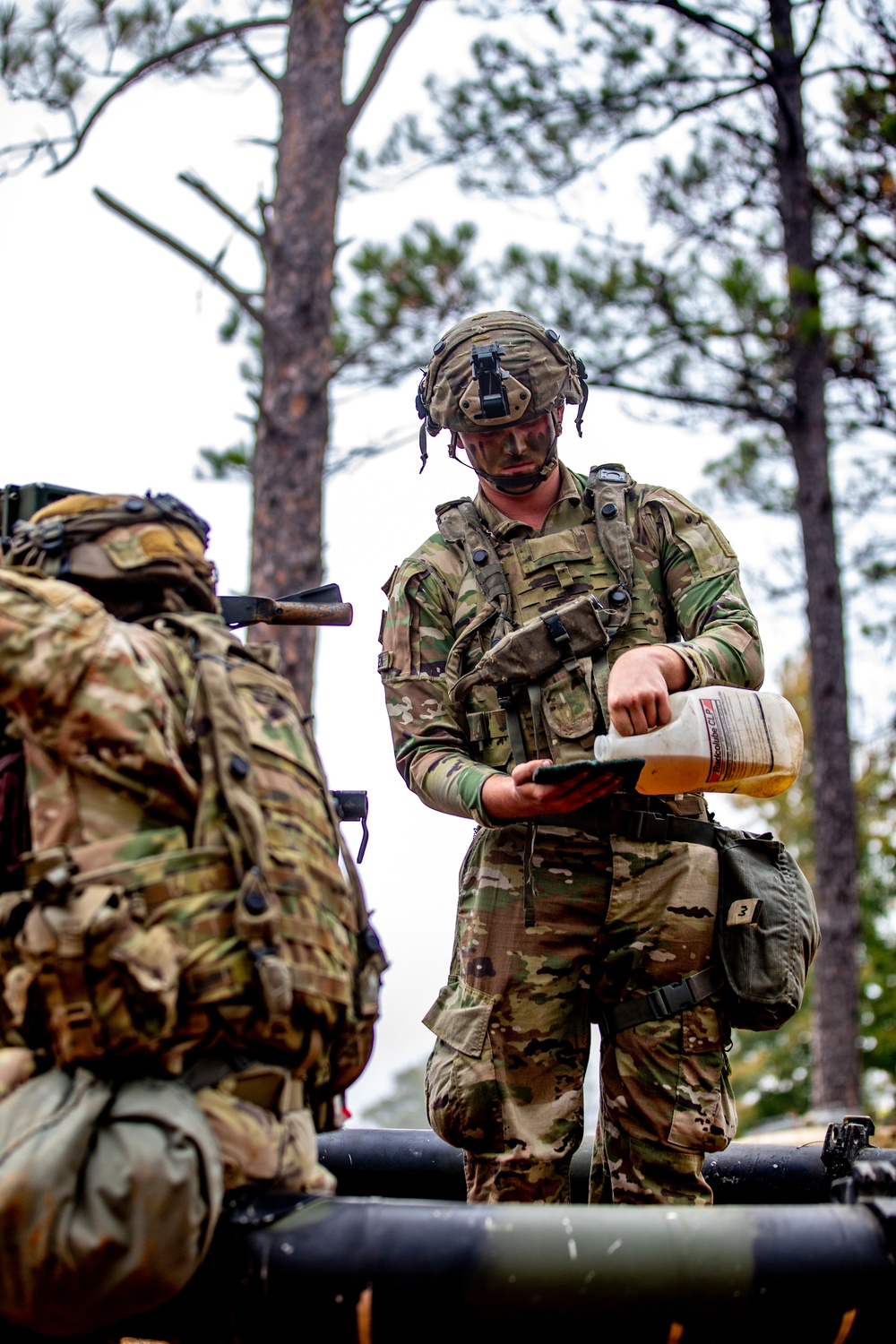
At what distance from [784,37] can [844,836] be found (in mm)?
6330

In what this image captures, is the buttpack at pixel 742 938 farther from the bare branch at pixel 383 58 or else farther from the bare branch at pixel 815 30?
the bare branch at pixel 815 30

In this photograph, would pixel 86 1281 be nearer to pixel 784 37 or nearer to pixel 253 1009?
pixel 253 1009

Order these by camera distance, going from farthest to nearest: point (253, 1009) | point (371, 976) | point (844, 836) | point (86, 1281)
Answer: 1. point (844, 836)
2. point (371, 976)
3. point (253, 1009)
4. point (86, 1281)

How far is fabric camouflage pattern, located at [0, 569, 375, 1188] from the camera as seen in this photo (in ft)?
7.08

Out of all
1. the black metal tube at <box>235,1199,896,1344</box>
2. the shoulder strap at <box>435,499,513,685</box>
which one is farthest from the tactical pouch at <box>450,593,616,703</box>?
the black metal tube at <box>235,1199,896,1344</box>

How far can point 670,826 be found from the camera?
3.32 m

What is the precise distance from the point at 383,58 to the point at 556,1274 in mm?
7347

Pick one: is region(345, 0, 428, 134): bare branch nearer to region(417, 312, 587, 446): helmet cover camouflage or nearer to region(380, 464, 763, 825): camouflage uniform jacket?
region(417, 312, 587, 446): helmet cover camouflage

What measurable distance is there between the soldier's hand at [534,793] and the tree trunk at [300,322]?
3762 mm

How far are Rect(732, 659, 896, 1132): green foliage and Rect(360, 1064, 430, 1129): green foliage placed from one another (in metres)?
26.5

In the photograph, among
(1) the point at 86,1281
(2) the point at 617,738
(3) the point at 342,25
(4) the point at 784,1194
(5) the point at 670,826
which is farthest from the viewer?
(3) the point at 342,25

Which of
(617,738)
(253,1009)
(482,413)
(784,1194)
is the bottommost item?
(784,1194)

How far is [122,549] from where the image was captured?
8.45ft

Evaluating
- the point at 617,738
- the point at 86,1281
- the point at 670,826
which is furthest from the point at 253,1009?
the point at 670,826
